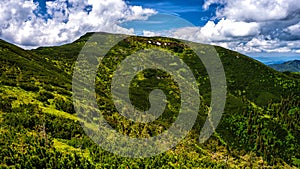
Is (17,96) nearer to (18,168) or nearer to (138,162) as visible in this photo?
(138,162)

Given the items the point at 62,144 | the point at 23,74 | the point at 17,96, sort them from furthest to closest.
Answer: the point at 23,74
the point at 17,96
the point at 62,144

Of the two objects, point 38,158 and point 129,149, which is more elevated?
point 38,158

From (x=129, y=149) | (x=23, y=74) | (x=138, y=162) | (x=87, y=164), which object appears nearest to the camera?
(x=87, y=164)

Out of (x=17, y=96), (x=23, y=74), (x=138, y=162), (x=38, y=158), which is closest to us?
(x=38, y=158)

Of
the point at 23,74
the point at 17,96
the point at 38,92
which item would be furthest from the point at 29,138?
the point at 23,74

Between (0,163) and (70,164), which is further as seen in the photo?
(70,164)

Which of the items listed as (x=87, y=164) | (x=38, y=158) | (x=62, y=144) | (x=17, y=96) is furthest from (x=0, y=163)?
(x=17, y=96)

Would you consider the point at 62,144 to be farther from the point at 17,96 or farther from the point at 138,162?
the point at 17,96

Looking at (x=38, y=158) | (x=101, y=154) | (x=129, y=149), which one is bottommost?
(x=129, y=149)

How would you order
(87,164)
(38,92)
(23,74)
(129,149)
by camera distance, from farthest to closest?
(23,74) < (38,92) < (129,149) < (87,164)
